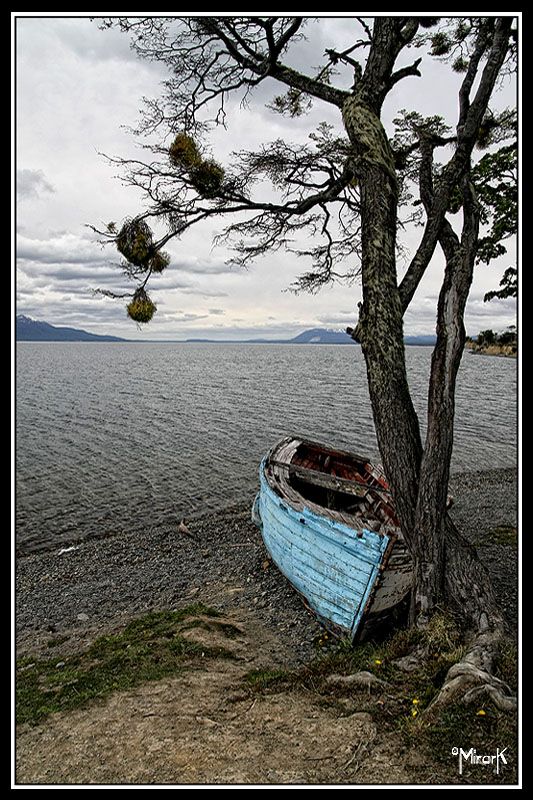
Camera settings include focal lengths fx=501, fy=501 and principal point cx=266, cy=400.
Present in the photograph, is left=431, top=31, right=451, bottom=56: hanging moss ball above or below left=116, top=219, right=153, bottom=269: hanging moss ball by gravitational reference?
above

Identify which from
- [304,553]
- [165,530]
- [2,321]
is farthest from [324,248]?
[165,530]

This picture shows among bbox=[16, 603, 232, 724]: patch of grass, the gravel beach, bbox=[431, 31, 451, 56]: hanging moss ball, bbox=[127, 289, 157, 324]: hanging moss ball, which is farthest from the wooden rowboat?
bbox=[431, 31, 451, 56]: hanging moss ball

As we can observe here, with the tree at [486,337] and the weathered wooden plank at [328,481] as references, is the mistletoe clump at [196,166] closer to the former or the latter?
the weathered wooden plank at [328,481]

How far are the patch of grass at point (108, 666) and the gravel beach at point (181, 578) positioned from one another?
3.33ft

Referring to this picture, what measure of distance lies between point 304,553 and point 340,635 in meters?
1.34

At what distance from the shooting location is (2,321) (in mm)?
4090

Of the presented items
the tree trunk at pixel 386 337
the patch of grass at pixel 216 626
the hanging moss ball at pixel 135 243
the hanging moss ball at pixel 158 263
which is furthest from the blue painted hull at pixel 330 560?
the hanging moss ball at pixel 135 243

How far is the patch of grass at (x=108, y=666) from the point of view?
6004mm

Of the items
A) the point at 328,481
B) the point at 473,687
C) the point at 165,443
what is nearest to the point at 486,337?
the point at 165,443

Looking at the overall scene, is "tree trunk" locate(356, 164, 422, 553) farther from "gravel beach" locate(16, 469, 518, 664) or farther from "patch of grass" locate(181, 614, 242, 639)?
"patch of grass" locate(181, 614, 242, 639)

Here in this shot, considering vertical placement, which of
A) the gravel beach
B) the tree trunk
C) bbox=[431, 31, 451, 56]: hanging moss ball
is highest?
bbox=[431, 31, 451, 56]: hanging moss ball

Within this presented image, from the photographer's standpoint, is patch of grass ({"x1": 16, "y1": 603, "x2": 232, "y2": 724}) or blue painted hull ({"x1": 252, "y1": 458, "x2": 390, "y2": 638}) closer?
patch of grass ({"x1": 16, "y1": 603, "x2": 232, "y2": 724})

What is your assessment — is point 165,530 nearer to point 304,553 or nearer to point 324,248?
point 304,553

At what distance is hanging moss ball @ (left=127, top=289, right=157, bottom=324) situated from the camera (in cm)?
670
